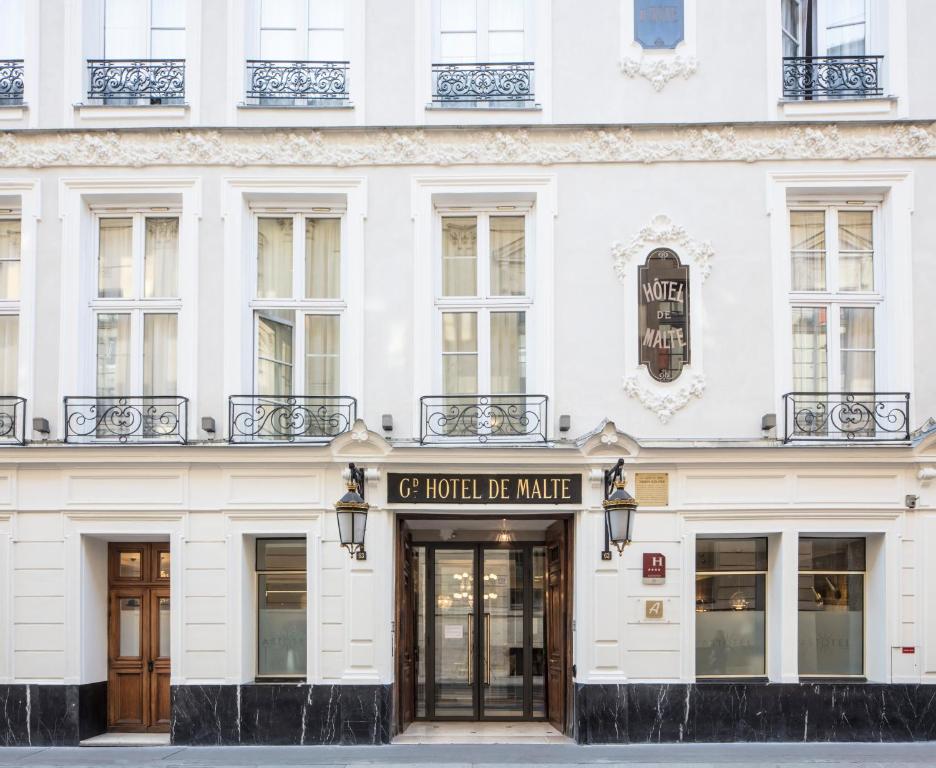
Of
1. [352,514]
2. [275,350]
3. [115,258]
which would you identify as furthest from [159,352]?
[352,514]

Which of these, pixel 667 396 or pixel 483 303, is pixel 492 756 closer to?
pixel 667 396

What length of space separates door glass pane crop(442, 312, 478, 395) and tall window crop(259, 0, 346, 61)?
12.3 feet

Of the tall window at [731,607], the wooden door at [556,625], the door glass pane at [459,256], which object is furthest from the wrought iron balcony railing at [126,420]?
the tall window at [731,607]

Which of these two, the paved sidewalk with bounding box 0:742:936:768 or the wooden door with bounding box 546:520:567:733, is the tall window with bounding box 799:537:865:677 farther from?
the wooden door with bounding box 546:520:567:733

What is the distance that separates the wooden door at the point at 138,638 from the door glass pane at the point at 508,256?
548cm

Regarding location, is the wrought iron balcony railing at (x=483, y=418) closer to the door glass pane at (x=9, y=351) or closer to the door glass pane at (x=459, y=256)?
the door glass pane at (x=459, y=256)

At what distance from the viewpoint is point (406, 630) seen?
14.4 meters

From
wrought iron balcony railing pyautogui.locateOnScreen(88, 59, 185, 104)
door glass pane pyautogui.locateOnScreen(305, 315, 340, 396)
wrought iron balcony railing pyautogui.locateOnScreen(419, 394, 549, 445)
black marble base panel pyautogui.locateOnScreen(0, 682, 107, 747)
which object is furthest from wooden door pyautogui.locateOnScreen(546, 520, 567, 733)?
wrought iron balcony railing pyautogui.locateOnScreen(88, 59, 185, 104)

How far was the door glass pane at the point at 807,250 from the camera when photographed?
45.5 feet

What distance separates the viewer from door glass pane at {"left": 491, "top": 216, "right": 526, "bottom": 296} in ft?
46.0

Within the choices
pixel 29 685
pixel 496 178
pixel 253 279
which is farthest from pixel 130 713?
pixel 496 178

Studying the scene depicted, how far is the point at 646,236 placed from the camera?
44.5 feet

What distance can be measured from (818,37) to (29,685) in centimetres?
1271

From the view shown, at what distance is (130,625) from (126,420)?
2.77 m
